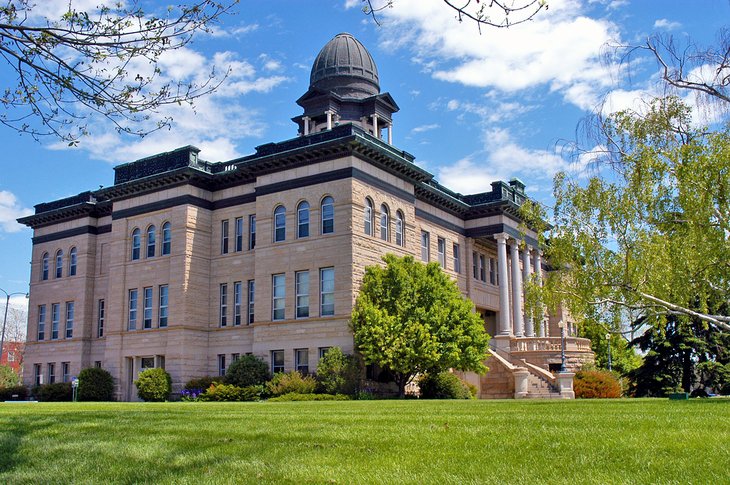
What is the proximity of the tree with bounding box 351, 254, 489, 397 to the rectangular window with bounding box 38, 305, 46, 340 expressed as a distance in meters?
27.9

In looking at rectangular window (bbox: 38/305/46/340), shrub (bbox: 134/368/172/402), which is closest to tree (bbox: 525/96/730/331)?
shrub (bbox: 134/368/172/402)

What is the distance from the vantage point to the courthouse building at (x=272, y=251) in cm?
4158

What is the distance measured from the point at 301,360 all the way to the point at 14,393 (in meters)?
23.1

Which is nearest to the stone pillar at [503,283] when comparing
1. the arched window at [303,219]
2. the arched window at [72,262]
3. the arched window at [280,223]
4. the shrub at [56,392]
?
the arched window at [303,219]

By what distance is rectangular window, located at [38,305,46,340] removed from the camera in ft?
181

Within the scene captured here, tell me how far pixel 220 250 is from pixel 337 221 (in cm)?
948

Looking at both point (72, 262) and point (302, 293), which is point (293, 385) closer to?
point (302, 293)

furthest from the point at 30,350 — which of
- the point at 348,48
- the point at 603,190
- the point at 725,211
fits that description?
the point at 725,211

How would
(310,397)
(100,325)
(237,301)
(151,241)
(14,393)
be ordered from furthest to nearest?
(100,325), (14,393), (151,241), (237,301), (310,397)

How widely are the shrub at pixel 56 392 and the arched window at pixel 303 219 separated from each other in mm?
18946

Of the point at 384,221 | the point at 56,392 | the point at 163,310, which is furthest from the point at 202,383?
the point at 384,221

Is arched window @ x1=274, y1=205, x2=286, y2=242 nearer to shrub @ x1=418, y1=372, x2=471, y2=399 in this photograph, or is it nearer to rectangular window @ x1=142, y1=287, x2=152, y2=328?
rectangular window @ x1=142, y1=287, x2=152, y2=328

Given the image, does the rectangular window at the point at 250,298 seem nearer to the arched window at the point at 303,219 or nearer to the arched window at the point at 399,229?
the arched window at the point at 303,219

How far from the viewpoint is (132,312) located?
157ft
